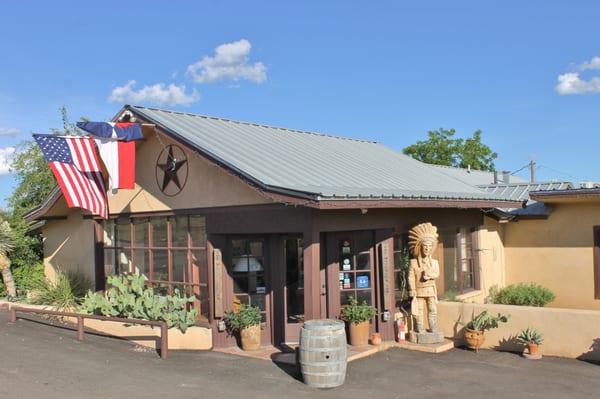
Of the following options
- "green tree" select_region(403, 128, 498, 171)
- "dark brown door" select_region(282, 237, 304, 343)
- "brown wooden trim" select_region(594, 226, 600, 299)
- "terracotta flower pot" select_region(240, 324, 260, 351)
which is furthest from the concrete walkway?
"green tree" select_region(403, 128, 498, 171)

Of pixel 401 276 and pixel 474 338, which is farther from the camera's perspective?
pixel 401 276

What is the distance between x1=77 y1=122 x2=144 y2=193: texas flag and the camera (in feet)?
34.9

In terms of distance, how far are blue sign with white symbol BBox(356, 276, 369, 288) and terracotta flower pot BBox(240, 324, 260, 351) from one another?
6.42ft

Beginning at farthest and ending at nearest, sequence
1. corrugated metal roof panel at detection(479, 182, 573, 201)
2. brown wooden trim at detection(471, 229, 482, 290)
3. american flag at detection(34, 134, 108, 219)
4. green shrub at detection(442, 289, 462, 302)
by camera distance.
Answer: corrugated metal roof panel at detection(479, 182, 573, 201) < brown wooden trim at detection(471, 229, 482, 290) < green shrub at detection(442, 289, 462, 302) < american flag at detection(34, 134, 108, 219)

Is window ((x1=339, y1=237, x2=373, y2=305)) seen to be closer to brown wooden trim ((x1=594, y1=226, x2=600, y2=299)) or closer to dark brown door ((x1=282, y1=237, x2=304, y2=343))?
dark brown door ((x1=282, y1=237, x2=304, y2=343))

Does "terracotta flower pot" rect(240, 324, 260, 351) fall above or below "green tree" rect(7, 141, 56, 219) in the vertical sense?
below

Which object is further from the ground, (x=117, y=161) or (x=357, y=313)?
(x=117, y=161)

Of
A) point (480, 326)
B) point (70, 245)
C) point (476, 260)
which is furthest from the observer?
point (70, 245)

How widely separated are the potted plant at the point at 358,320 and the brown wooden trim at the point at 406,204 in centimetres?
191

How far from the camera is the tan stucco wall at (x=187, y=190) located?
1011 cm

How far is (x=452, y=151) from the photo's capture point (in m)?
45.8

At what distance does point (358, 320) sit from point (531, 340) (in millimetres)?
2863

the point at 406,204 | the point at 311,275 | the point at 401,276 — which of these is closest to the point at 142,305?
the point at 311,275

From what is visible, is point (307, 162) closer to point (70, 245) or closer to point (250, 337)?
point (250, 337)
